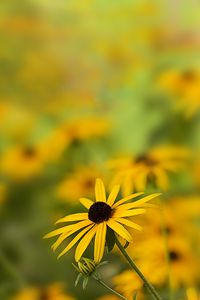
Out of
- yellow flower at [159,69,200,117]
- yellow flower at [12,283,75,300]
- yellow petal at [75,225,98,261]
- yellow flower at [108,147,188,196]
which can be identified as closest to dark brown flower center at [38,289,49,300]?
yellow flower at [12,283,75,300]

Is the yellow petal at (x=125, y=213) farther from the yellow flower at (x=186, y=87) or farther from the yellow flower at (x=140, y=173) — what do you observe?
the yellow flower at (x=186, y=87)

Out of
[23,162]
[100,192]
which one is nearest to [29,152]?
[23,162]

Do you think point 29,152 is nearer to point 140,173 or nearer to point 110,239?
point 140,173

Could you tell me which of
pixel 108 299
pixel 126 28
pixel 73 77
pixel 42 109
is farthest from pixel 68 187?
pixel 126 28

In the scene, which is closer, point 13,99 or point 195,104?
point 195,104

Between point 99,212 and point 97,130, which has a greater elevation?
point 97,130

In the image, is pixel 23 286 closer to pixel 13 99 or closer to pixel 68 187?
pixel 68 187
